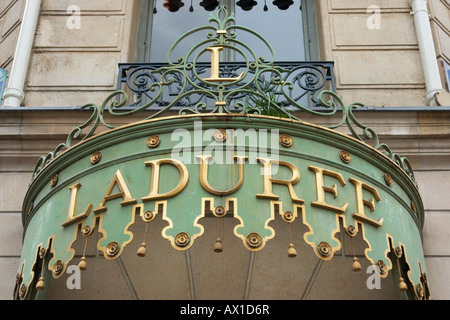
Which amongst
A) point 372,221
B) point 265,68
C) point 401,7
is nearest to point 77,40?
point 265,68

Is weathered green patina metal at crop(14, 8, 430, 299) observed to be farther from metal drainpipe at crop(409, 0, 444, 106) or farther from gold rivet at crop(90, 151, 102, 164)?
metal drainpipe at crop(409, 0, 444, 106)

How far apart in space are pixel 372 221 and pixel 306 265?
1.47 m

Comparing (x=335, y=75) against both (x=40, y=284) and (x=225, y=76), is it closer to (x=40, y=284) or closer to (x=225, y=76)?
(x=225, y=76)

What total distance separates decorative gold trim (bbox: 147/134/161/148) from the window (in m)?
3.50

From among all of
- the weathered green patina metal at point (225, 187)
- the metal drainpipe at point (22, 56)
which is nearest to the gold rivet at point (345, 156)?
the weathered green patina metal at point (225, 187)

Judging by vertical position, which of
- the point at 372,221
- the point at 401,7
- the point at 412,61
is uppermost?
the point at 401,7

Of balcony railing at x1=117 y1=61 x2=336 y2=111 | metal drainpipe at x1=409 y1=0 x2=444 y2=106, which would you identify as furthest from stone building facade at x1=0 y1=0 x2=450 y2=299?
balcony railing at x1=117 y1=61 x2=336 y2=111

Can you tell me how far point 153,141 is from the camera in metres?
6.39

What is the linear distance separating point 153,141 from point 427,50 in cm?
415

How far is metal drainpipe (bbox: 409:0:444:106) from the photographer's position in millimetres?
8711

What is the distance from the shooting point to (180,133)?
6387mm

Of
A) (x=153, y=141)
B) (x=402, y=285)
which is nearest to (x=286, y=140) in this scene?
(x=153, y=141)

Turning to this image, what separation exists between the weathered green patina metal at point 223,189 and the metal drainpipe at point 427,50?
224 centimetres
